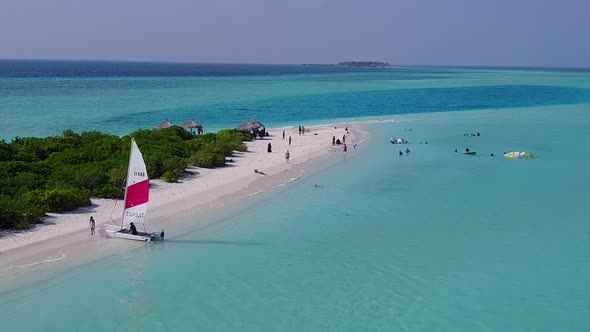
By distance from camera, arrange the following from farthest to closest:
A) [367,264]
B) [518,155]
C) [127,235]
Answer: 1. [518,155]
2. [127,235]
3. [367,264]

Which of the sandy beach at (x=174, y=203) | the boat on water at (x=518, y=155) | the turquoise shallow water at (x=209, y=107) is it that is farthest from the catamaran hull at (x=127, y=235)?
the turquoise shallow water at (x=209, y=107)

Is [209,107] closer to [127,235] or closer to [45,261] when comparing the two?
[127,235]

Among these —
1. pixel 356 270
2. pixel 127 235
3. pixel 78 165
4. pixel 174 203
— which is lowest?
pixel 356 270

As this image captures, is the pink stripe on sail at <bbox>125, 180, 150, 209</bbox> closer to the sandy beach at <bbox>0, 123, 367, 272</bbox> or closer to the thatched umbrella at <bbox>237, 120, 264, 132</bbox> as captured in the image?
the sandy beach at <bbox>0, 123, 367, 272</bbox>

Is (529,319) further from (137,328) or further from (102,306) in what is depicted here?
(102,306)

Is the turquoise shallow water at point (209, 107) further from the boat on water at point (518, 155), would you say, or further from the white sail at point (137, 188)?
the white sail at point (137, 188)

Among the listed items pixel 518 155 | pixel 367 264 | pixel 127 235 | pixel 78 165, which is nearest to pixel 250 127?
pixel 78 165
